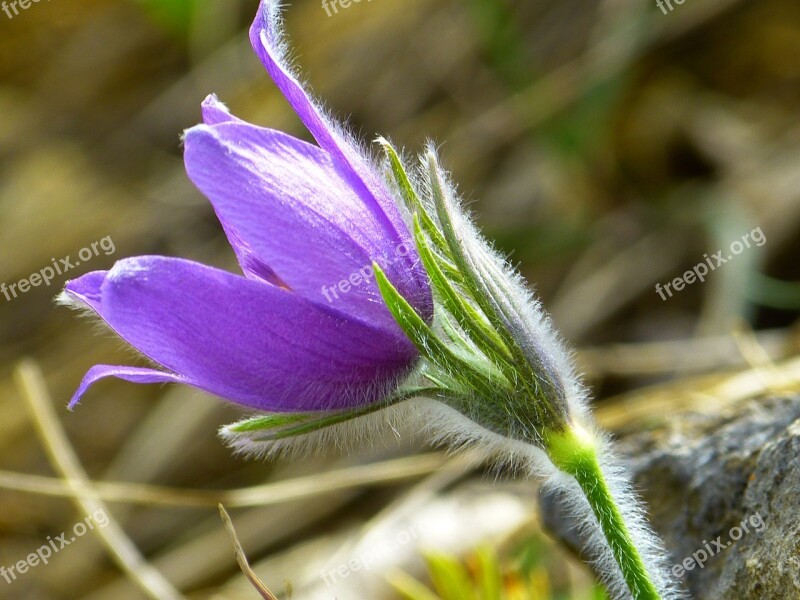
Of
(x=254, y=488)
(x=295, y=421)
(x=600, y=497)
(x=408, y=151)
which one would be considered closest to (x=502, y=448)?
(x=600, y=497)


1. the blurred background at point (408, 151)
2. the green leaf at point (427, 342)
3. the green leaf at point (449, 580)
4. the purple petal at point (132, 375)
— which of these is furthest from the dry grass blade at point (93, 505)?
the green leaf at point (427, 342)

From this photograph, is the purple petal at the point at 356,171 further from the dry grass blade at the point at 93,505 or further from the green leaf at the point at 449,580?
the dry grass blade at the point at 93,505

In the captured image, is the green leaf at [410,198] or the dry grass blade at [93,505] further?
the dry grass blade at [93,505]

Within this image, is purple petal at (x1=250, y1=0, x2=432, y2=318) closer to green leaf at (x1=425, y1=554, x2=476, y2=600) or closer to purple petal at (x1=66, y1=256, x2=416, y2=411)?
purple petal at (x1=66, y1=256, x2=416, y2=411)

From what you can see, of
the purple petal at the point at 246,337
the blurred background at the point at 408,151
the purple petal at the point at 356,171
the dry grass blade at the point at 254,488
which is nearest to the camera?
the purple petal at the point at 246,337

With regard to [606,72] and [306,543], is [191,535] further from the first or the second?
[606,72]

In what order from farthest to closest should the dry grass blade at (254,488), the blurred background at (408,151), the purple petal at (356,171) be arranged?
the blurred background at (408,151), the dry grass blade at (254,488), the purple petal at (356,171)

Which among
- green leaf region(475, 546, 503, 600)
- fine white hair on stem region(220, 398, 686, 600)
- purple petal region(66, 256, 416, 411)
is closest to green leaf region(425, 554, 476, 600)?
green leaf region(475, 546, 503, 600)

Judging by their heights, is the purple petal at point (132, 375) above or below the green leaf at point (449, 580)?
above
